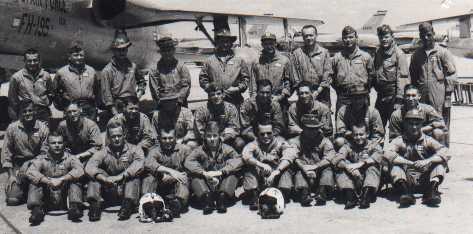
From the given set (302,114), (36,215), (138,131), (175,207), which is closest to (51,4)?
(138,131)

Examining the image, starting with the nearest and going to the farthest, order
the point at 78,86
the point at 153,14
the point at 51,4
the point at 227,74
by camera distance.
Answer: the point at 227,74 → the point at 78,86 → the point at 51,4 → the point at 153,14

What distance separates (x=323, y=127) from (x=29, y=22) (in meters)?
5.74

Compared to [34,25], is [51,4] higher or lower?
higher

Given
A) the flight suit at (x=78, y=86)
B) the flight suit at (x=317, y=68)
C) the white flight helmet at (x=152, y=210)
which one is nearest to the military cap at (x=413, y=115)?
the flight suit at (x=317, y=68)

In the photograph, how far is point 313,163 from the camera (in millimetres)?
5750

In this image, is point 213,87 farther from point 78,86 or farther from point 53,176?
point 53,176

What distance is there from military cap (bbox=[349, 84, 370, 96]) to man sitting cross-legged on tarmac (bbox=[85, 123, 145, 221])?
2620 millimetres

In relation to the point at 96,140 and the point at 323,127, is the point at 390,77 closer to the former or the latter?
the point at 323,127

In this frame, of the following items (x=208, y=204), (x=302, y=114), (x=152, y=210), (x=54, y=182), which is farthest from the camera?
(x=302, y=114)

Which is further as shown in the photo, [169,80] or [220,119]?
[169,80]

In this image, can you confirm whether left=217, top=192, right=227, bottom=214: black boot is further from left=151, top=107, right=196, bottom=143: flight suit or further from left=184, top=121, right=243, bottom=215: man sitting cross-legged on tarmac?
left=151, top=107, right=196, bottom=143: flight suit

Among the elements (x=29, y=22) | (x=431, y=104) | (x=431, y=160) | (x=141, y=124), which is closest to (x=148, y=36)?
(x=29, y=22)

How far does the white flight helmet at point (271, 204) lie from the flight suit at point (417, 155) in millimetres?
1235

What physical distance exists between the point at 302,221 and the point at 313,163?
3.20 ft
